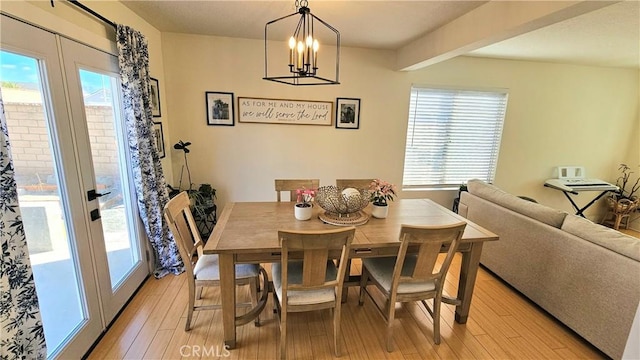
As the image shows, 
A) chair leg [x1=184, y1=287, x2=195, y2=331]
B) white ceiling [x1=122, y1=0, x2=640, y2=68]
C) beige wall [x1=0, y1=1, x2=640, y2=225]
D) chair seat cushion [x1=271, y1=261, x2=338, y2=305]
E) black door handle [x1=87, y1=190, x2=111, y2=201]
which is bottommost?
chair leg [x1=184, y1=287, x2=195, y2=331]

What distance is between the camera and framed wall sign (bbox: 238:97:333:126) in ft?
11.6

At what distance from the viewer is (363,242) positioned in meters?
1.83

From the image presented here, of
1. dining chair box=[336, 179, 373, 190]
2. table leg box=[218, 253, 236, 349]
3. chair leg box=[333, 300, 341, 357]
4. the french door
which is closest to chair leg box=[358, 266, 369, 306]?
chair leg box=[333, 300, 341, 357]

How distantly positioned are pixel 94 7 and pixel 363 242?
8.10ft

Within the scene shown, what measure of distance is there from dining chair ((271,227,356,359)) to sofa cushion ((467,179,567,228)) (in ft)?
6.13

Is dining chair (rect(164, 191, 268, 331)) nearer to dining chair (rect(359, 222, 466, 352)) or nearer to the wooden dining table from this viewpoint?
the wooden dining table


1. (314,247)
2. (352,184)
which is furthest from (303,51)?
(352,184)

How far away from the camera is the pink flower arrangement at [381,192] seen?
2.24 metres

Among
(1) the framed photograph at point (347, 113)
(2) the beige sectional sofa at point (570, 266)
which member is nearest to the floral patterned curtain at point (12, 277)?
(1) the framed photograph at point (347, 113)

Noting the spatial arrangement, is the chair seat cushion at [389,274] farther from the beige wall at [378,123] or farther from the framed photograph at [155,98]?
the framed photograph at [155,98]

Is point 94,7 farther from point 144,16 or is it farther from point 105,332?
point 105,332

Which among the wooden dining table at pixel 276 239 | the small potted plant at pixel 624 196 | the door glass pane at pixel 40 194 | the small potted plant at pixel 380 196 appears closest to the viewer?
the door glass pane at pixel 40 194

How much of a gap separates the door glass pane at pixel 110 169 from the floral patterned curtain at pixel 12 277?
833 mm

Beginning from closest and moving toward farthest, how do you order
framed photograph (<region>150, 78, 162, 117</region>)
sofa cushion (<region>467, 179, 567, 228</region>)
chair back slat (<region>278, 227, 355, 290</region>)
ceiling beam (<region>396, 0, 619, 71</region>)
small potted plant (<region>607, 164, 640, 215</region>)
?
chair back slat (<region>278, 227, 355, 290</region>) → ceiling beam (<region>396, 0, 619, 71</region>) → sofa cushion (<region>467, 179, 567, 228</region>) → framed photograph (<region>150, 78, 162, 117</region>) → small potted plant (<region>607, 164, 640, 215</region>)
